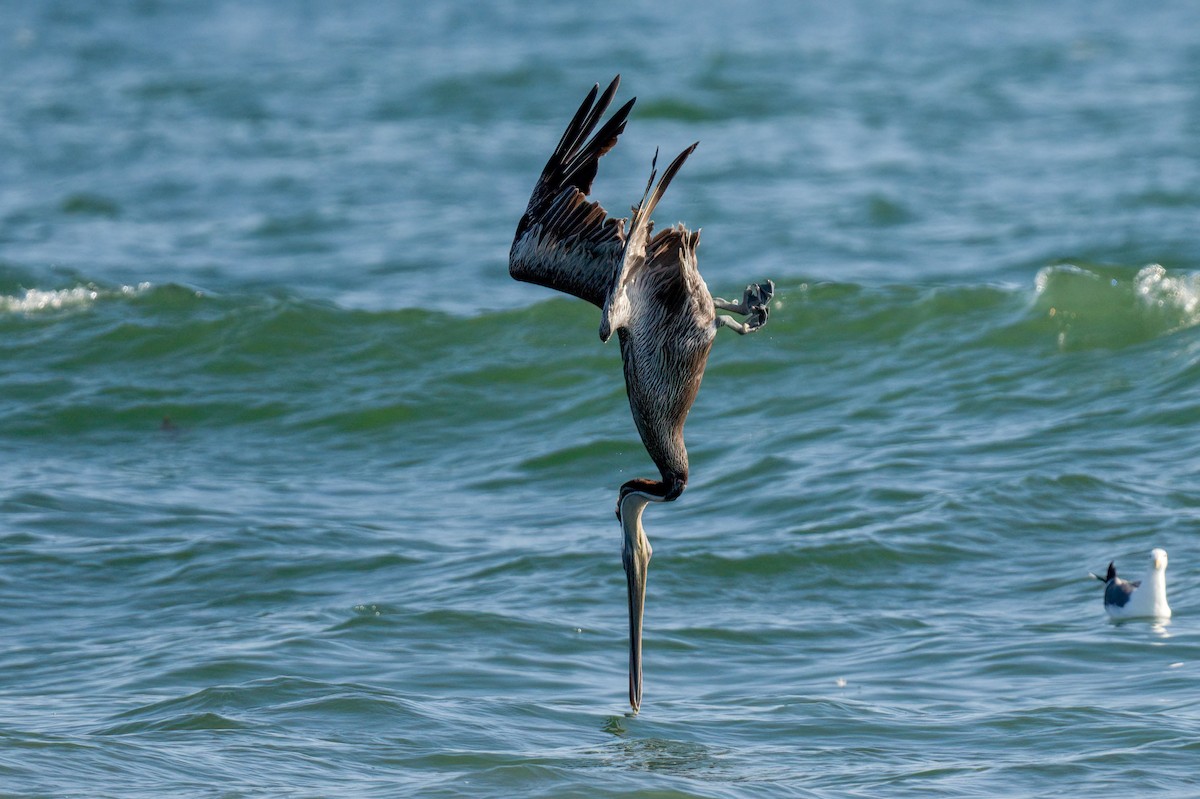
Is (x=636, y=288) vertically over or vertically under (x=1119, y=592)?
over

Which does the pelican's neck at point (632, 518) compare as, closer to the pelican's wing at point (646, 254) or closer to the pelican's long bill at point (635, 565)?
the pelican's long bill at point (635, 565)

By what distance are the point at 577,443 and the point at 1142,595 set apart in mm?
4951

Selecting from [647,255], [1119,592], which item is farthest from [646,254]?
[1119,592]

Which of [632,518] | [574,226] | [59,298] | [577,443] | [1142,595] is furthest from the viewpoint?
[59,298]

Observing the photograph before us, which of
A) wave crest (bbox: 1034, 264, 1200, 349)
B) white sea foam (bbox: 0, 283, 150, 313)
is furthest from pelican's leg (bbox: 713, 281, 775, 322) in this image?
white sea foam (bbox: 0, 283, 150, 313)

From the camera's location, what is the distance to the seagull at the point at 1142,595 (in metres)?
8.36

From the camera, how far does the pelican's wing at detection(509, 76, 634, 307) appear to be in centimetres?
670

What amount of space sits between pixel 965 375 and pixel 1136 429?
1.82 meters

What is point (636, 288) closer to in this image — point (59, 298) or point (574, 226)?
point (574, 226)

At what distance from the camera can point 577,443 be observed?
1243 centimetres

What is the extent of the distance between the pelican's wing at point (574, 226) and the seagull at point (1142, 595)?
340 cm

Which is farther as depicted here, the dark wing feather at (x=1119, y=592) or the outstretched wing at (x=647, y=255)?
the dark wing feather at (x=1119, y=592)

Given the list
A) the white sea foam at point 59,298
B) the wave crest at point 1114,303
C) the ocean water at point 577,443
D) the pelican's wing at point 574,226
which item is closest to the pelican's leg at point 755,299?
the pelican's wing at point 574,226

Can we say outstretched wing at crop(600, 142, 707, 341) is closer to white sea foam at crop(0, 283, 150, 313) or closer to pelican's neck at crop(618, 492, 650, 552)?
pelican's neck at crop(618, 492, 650, 552)
